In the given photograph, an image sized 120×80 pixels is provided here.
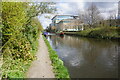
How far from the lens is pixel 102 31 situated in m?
21.5

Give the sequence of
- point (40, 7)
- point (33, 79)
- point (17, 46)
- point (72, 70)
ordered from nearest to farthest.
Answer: point (33, 79) < point (17, 46) < point (72, 70) < point (40, 7)

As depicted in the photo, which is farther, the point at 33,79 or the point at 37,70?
the point at 37,70

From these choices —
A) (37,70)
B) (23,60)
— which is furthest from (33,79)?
(23,60)

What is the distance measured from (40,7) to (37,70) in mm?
5766

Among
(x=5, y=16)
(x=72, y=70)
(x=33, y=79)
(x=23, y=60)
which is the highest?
(x=5, y=16)

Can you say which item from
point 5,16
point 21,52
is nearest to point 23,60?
point 21,52

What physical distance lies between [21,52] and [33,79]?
164 centimetres

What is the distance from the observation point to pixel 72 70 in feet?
17.6

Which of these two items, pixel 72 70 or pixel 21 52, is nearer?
pixel 21 52

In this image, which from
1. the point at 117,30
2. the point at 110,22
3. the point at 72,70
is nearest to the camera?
the point at 72,70

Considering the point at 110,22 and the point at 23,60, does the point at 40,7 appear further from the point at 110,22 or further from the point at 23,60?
the point at 110,22

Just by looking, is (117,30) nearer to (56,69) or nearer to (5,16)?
(56,69)

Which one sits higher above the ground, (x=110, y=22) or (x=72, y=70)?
(x=110, y=22)

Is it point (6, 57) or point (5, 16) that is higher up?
point (5, 16)
